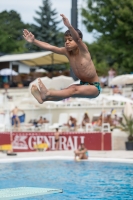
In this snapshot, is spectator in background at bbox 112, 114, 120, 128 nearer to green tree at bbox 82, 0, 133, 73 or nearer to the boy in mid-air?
green tree at bbox 82, 0, 133, 73

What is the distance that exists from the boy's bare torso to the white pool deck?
313 inches

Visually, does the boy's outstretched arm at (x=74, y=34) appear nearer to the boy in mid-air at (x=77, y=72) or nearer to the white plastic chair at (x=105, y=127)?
the boy in mid-air at (x=77, y=72)

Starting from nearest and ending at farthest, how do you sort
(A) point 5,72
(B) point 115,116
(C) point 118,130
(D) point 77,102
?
(C) point 118,130, (B) point 115,116, (D) point 77,102, (A) point 5,72

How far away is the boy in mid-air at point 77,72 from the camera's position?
333 inches

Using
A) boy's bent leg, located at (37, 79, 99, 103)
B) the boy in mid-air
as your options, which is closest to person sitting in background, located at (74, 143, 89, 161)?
the boy in mid-air

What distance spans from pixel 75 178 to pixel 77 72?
18.4 ft

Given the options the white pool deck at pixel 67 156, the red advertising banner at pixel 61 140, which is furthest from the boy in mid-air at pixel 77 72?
the red advertising banner at pixel 61 140

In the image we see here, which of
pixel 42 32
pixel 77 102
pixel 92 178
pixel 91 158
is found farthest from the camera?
pixel 42 32

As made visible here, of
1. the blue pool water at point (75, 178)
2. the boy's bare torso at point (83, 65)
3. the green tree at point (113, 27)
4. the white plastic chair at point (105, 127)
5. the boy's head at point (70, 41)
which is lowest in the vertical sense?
the blue pool water at point (75, 178)

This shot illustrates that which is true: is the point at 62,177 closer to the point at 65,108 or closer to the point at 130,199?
the point at 130,199

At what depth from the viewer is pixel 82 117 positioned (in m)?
22.5

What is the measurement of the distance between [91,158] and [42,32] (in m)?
28.5

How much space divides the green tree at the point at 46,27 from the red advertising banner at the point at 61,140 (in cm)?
2352

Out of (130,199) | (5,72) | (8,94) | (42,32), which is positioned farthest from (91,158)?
(42,32)
